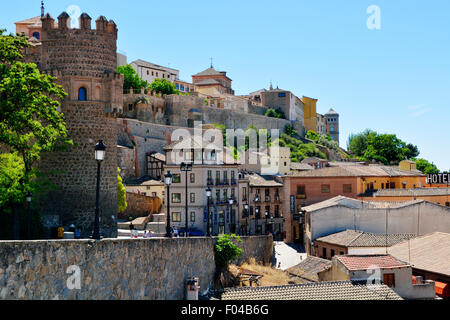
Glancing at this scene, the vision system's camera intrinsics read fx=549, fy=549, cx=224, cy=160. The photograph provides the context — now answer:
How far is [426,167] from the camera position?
3723 inches

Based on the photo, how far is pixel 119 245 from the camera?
14.3 meters

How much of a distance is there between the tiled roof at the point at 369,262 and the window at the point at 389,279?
1.11ft

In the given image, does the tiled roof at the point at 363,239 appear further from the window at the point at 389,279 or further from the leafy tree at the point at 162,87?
the leafy tree at the point at 162,87

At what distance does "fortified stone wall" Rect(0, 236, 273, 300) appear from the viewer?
1115 centimetres

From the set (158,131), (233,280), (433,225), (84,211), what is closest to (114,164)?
(84,211)

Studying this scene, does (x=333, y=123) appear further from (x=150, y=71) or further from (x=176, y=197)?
(x=176, y=197)

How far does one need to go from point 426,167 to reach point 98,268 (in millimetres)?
89595

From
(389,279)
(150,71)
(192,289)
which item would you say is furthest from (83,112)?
(150,71)

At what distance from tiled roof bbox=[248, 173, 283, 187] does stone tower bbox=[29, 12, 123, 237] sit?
88.4ft

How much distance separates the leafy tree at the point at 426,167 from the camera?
3681 inches

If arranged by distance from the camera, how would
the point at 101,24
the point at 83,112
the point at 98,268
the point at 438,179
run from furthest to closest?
the point at 438,179, the point at 101,24, the point at 83,112, the point at 98,268

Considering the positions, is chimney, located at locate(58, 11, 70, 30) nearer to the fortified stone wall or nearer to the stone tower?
the stone tower

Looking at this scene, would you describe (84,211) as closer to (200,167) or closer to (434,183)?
(200,167)

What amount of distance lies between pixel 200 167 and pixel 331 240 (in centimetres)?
1331
